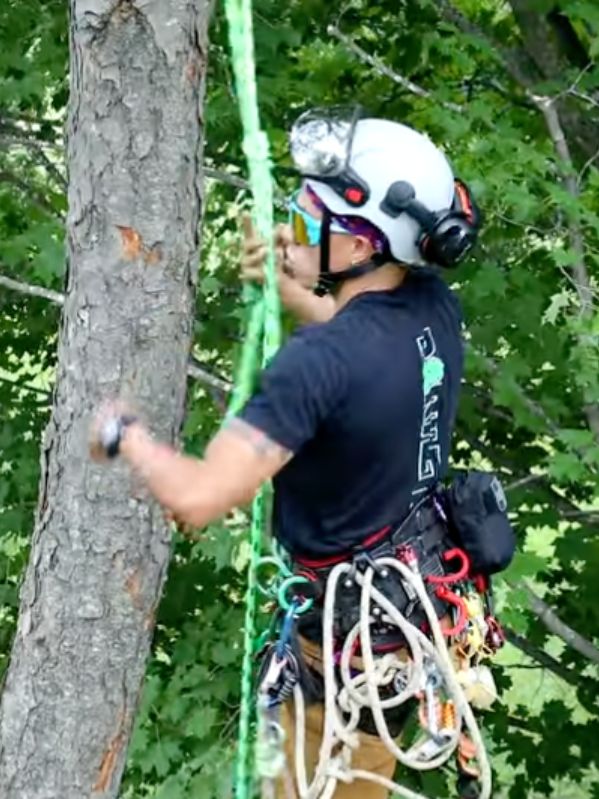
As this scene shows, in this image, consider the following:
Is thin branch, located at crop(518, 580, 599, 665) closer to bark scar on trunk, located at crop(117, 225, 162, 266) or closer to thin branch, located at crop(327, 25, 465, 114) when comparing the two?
thin branch, located at crop(327, 25, 465, 114)

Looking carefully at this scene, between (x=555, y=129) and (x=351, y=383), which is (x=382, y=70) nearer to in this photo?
(x=555, y=129)

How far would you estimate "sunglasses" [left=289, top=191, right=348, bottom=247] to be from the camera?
2.68 metres

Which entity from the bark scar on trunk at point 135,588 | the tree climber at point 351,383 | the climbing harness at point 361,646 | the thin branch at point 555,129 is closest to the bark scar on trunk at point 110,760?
the bark scar on trunk at point 135,588

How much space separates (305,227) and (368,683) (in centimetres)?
80

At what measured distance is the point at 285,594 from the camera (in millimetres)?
2898

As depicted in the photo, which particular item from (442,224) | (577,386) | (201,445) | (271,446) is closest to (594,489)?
(577,386)

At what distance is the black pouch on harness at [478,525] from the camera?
9.69ft

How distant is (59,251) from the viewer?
14.4ft

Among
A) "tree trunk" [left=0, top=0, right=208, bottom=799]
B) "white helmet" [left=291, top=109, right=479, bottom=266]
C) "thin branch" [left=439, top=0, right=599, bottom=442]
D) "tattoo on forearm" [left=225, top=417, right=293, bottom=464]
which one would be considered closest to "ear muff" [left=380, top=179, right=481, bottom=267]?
"white helmet" [left=291, top=109, right=479, bottom=266]

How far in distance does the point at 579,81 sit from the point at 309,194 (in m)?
2.40

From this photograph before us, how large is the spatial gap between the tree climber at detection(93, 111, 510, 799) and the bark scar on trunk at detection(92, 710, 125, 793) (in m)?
0.64

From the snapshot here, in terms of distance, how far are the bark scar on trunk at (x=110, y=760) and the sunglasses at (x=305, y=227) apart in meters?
1.25

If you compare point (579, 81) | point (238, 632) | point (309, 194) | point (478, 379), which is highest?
point (309, 194)

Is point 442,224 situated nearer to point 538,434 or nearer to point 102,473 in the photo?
point 102,473
